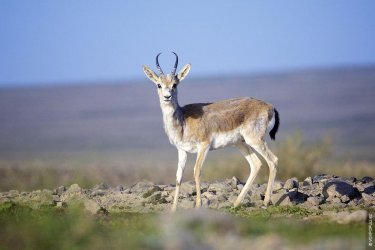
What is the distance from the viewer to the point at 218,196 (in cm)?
1875

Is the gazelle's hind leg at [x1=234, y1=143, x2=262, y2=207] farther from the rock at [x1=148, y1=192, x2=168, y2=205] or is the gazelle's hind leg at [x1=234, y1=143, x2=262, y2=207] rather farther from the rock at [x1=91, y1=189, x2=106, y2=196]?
the rock at [x1=91, y1=189, x2=106, y2=196]

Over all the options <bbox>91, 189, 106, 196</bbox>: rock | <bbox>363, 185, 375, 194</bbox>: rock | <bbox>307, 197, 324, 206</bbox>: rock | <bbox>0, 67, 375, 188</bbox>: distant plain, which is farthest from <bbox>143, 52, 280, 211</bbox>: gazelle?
<bbox>0, 67, 375, 188</bbox>: distant plain

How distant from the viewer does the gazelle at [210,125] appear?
698 inches

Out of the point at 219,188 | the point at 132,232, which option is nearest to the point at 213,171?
the point at 219,188

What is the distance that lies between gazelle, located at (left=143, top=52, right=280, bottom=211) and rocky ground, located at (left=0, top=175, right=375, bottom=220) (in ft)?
1.86

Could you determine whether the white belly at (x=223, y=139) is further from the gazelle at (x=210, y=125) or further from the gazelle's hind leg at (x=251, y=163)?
the gazelle's hind leg at (x=251, y=163)

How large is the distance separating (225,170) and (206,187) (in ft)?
28.9

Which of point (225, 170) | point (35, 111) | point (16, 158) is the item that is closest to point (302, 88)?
point (35, 111)

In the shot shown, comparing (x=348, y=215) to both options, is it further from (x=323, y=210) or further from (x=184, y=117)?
(x=184, y=117)

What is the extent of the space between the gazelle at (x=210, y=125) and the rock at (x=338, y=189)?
4.44 ft

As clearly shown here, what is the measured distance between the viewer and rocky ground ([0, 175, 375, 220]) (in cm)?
1781

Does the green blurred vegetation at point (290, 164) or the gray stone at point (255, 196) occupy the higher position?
the gray stone at point (255, 196)

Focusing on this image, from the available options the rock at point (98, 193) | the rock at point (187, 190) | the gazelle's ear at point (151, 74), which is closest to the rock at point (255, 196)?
the rock at point (187, 190)

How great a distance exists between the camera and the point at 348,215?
548 inches
